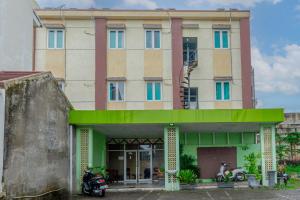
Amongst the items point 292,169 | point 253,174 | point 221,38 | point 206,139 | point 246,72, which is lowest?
point 292,169

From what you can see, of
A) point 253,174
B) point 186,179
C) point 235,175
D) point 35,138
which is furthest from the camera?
point 235,175

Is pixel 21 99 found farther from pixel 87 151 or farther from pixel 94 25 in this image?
pixel 94 25

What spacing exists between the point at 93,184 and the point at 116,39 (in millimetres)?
10285

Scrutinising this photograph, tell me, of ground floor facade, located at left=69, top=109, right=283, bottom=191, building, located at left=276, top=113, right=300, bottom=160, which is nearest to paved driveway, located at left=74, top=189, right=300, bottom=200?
ground floor facade, located at left=69, top=109, right=283, bottom=191

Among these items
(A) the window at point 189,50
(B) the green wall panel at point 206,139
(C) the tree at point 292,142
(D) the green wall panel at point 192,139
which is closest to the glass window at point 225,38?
(A) the window at point 189,50

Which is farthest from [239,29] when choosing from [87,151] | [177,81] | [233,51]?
[87,151]

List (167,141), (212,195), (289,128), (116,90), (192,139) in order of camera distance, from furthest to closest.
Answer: (289,128) → (116,90) → (192,139) → (167,141) → (212,195)

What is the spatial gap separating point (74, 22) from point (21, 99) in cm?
1288

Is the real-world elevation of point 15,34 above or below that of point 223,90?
above

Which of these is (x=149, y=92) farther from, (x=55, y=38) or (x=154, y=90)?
(x=55, y=38)

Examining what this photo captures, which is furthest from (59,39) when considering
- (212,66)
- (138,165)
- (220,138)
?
(220,138)

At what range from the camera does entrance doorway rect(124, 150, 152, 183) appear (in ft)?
75.1

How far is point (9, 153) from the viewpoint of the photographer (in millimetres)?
10641

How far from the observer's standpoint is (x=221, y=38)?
78.0 feet
